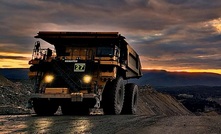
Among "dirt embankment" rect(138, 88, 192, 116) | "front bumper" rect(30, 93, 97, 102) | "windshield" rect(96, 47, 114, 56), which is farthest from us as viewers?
"dirt embankment" rect(138, 88, 192, 116)

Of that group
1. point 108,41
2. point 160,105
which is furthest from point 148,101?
point 108,41

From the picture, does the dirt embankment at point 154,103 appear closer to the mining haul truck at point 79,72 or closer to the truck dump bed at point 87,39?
the truck dump bed at point 87,39

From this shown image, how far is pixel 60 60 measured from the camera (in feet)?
47.0

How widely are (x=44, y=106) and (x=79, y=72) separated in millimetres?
2036

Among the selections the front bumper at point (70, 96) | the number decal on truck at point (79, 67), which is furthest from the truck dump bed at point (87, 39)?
the front bumper at point (70, 96)

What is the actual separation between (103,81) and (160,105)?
39.5 metres

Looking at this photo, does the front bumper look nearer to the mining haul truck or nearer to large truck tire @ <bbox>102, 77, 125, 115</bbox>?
the mining haul truck

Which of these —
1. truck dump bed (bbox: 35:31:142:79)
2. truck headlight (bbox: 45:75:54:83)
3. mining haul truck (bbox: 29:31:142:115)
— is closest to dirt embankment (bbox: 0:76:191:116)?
truck dump bed (bbox: 35:31:142:79)

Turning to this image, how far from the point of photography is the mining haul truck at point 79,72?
1362cm

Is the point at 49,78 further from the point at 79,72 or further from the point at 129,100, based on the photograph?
the point at 129,100

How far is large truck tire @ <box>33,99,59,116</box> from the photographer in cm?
1408

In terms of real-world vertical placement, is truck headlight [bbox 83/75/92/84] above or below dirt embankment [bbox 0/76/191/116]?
above

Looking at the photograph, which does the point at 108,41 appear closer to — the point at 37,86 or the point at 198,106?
the point at 37,86

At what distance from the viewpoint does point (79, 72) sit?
14.1 meters
